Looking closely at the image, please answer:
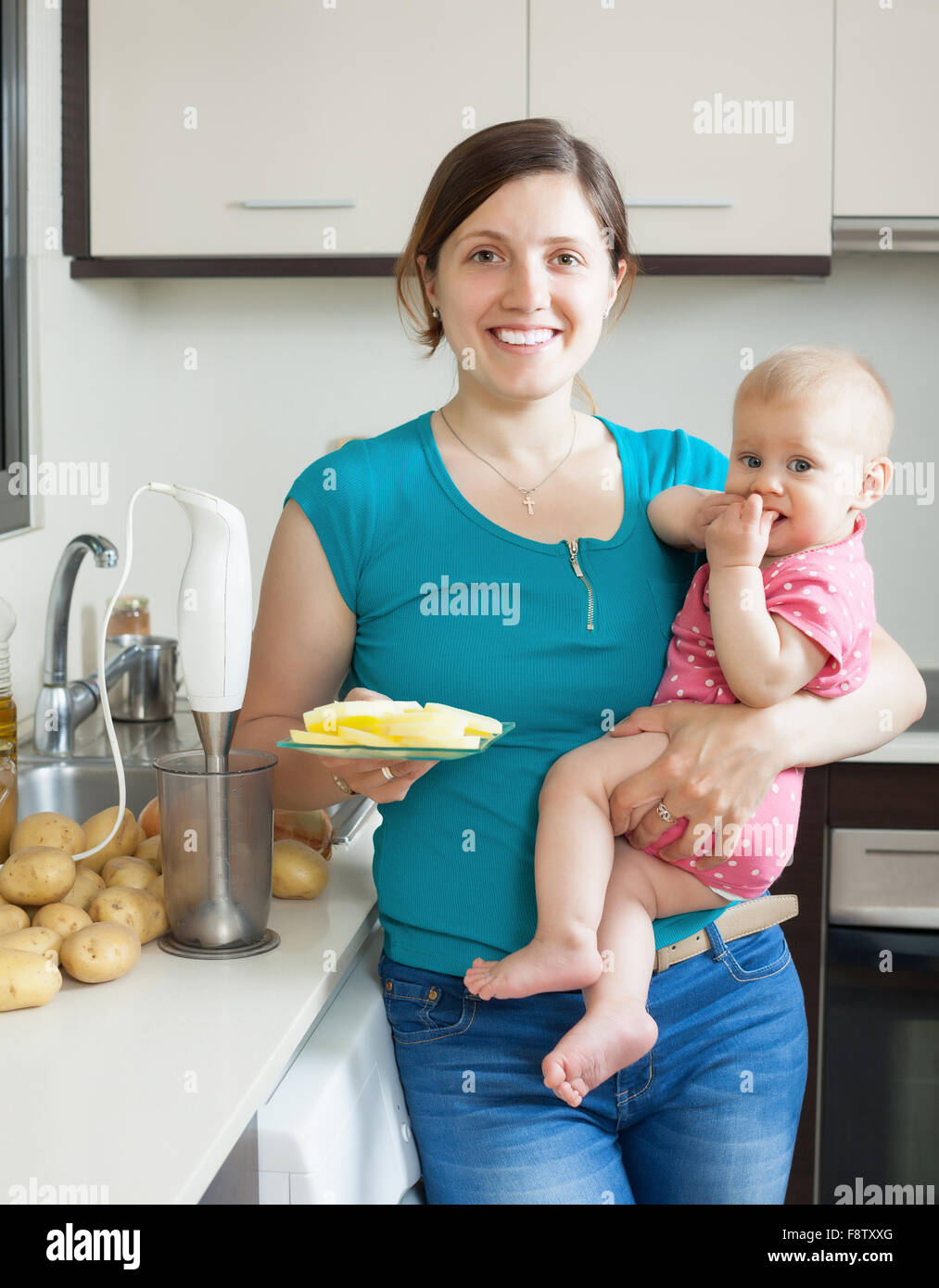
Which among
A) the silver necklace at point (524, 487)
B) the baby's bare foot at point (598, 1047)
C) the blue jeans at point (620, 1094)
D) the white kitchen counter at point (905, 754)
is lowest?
the blue jeans at point (620, 1094)

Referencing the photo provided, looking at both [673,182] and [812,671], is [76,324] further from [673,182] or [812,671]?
[812,671]

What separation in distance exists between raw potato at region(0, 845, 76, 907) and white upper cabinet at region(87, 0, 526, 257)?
133 centimetres

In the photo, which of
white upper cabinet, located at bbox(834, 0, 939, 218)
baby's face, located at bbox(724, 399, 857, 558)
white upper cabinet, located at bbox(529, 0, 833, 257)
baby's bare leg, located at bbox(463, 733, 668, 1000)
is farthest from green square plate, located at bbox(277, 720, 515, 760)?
white upper cabinet, located at bbox(834, 0, 939, 218)

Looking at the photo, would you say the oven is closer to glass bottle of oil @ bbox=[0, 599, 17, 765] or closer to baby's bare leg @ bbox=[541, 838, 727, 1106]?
baby's bare leg @ bbox=[541, 838, 727, 1106]

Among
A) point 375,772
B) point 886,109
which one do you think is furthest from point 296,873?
point 886,109

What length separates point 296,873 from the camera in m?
1.28

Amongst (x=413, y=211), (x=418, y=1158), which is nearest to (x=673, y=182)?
(x=413, y=211)

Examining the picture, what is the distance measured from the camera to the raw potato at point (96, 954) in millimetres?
1047

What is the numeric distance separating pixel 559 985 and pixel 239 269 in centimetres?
148

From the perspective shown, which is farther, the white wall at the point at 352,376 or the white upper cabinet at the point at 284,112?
the white wall at the point at 352,376

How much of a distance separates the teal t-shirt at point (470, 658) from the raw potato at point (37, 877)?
0.30 metres

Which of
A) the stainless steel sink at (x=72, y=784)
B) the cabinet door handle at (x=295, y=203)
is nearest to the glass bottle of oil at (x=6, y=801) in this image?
the stainless steel sink at (x=72, y=784)

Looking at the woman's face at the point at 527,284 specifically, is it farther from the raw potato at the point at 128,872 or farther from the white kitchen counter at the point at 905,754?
the white kitchen counter at the point at 905,754

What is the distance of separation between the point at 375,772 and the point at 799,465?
51 cm
